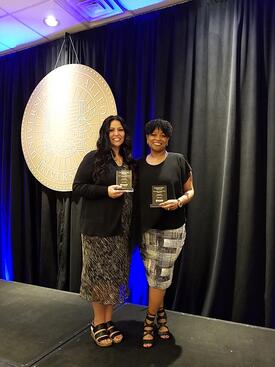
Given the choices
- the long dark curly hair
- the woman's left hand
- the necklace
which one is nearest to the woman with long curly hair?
the long dark curly hair

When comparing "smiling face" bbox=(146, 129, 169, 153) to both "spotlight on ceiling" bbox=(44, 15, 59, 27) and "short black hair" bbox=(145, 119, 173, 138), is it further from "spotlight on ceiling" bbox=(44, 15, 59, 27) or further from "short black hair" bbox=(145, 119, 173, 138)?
"spotlight on ceiling" bbox=(44, 15, 59, 27)

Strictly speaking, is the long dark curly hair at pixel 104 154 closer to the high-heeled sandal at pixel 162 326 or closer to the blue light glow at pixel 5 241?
the high-heeled sandal at pixel 162 326

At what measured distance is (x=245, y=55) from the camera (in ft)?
7.45

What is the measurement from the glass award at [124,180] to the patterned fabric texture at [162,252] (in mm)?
284

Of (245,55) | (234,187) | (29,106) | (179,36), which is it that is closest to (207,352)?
(234,187)

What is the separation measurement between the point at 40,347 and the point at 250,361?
3.63 ft

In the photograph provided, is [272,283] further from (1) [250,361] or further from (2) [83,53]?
(2) [83,53]

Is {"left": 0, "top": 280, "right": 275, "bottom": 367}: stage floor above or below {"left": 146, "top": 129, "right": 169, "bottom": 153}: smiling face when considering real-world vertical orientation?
below

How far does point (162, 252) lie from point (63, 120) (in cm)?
163

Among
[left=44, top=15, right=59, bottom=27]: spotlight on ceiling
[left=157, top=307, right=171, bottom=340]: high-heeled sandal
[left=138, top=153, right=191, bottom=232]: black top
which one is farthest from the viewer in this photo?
[left=44, top=15, right=59, bottom=27]: spotlight on ceiling

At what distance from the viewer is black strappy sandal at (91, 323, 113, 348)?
183cm

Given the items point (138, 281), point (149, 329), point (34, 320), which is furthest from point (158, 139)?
point (34, 320)

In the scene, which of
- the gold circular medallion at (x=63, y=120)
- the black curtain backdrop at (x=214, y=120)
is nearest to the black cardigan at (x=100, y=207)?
the black curtain backdrop at (x=214, y=120)

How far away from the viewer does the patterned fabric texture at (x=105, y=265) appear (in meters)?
1.81
